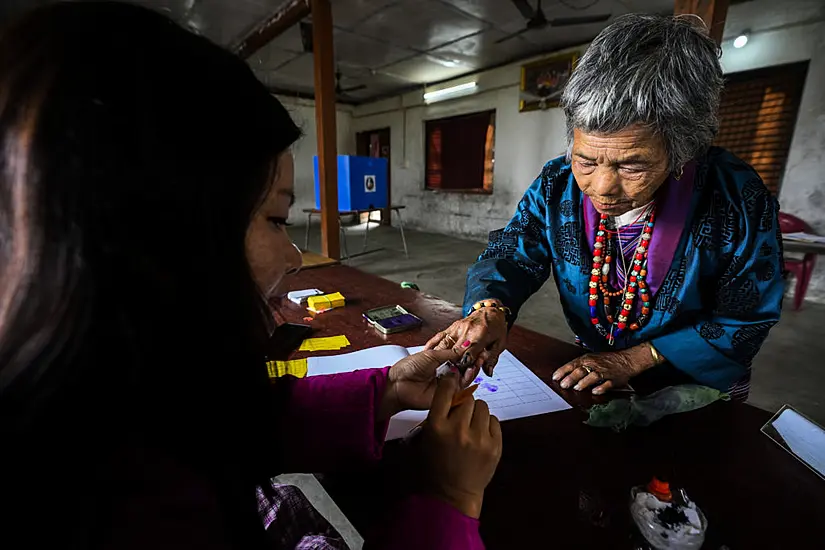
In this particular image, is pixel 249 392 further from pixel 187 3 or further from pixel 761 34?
pixel 761 34

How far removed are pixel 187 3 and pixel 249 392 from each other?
15.4 feet

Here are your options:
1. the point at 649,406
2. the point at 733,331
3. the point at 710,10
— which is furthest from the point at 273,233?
the point at 710,10

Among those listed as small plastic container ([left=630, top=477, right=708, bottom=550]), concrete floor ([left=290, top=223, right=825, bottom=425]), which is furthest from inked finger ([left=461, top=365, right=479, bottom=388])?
concrete floor ([left=290, top=223, right=825, bottom=425])

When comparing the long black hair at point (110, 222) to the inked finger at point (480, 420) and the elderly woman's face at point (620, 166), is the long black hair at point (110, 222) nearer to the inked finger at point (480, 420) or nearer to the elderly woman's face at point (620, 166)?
the inked finger at point (480, 420)

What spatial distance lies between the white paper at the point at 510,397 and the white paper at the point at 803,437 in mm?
323

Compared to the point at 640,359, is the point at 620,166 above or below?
above

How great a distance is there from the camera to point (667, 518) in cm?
47

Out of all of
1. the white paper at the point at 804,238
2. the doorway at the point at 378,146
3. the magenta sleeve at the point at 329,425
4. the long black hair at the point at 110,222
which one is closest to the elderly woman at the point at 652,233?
the magenta sleeve at the point at 329,425

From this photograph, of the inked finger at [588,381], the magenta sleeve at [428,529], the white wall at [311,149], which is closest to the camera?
the magenta sleeve at [428,529]

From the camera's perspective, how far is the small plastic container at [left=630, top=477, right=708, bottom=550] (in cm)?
45

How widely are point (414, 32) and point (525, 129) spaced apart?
201 centimetres

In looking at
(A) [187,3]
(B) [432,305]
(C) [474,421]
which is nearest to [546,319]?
(B) [432,305]

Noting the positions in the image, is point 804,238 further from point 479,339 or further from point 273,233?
point 273,233

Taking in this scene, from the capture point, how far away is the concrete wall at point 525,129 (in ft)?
11.0
